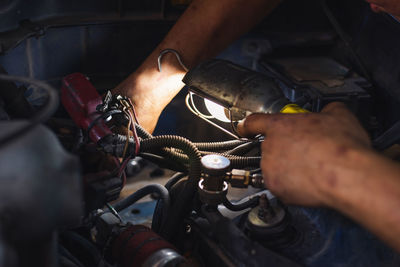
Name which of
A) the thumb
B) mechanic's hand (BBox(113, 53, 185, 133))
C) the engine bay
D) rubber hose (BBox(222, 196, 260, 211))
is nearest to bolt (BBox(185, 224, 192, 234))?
the engine bay

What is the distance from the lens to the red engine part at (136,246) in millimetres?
1104

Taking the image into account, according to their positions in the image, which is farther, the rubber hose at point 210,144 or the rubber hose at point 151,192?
the rubber hose at point 210,144

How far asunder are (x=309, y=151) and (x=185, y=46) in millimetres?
998

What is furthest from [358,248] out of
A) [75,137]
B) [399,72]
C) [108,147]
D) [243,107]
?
[399,72]

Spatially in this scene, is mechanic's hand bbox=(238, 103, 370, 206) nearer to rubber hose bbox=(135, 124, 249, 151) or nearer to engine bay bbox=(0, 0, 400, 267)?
engine bay bbox=(0, 0, 400, 267)

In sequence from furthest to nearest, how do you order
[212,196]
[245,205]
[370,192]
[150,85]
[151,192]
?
[150,85]
[151,192]
[245,205]
[212,196]
[370,192]

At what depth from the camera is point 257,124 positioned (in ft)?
3.67

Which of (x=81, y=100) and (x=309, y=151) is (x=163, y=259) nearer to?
(x=309, y=151)

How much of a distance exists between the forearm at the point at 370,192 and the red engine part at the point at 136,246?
0.50 meters

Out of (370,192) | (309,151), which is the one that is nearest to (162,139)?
(309,151)

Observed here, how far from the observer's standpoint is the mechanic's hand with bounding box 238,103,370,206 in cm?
88

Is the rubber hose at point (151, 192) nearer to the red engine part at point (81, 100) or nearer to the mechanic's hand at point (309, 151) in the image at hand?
the red engine part at point (81, 100)

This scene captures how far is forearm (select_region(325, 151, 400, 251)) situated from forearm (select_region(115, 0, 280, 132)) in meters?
1.04

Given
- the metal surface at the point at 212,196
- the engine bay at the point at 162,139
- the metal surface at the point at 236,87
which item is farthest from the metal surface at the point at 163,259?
the metal surface at the point at 236,87
